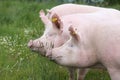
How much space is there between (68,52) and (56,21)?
34 centimetres

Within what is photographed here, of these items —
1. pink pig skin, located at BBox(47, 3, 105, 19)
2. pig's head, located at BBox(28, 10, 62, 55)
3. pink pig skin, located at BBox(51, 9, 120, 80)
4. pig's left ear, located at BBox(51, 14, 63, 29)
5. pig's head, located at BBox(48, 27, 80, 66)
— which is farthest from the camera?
pink pig skin, located at BBox(47, 3, 105, 19)

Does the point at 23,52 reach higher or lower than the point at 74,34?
lower

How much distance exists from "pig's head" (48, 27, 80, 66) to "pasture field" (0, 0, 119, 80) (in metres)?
0.51

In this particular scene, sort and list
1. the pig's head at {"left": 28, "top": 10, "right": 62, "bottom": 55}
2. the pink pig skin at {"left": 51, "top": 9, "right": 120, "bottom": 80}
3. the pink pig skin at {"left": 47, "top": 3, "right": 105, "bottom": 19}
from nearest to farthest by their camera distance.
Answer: the pink pig skin at {"left": 51, "top": 9, "right": 120, "bottom": 80}
the pig's head at {"left": 28, "top": 10, "right": 62, "bottom": 55}
the pink pig skin at {"left": 47, "top": 3, "right": 105, "bottom": 19}

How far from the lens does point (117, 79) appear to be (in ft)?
12.5

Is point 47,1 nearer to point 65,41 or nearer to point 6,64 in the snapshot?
point 6,64

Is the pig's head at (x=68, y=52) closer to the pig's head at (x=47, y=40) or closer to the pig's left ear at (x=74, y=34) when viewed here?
the pig's left ear at (x=74, y=34)

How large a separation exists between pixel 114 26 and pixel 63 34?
574 millimetres

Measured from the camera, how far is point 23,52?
20.4 ft

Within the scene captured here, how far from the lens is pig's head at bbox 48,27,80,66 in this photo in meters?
3.91

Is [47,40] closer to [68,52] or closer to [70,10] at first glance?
[68,52]

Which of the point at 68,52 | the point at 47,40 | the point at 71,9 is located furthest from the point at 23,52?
the point at 68,52

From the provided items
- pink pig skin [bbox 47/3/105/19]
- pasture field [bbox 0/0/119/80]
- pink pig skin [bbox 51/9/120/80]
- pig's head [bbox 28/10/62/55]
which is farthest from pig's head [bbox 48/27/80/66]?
pink pig skin [bbox 47/3/105/19]

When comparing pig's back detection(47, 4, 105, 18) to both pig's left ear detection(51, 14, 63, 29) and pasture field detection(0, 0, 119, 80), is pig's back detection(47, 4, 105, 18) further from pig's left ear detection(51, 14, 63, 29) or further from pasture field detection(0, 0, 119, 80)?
pig's left ear detection(51, 14, 63, 29)
